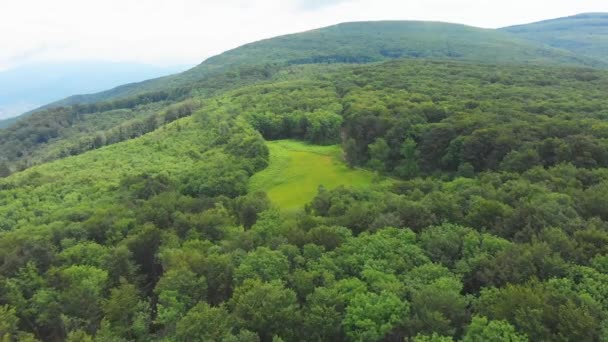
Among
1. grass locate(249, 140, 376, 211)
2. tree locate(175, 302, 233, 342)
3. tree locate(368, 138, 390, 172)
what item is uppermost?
tree locate(175, 302, 233, 342)

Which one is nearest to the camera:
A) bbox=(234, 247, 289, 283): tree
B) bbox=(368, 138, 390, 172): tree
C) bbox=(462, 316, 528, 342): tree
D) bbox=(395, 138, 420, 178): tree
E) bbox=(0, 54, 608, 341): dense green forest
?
bbox=(462, 316, 528, 342): tree

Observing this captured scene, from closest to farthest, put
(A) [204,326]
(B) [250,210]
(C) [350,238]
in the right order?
(A) [204,326], (C) [350,238], (B) [250,210]

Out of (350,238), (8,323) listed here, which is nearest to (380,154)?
(350,238)

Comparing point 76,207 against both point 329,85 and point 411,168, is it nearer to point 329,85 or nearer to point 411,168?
point 411,168

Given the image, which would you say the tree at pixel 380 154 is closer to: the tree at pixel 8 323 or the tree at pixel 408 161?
the tree at pixel 408 161

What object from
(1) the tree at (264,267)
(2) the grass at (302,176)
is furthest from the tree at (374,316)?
(2) the grass at (302,176)

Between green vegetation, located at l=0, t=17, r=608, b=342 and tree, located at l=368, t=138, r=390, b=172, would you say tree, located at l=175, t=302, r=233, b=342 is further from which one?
tree, located at l=368, t=138, r=390, b=172

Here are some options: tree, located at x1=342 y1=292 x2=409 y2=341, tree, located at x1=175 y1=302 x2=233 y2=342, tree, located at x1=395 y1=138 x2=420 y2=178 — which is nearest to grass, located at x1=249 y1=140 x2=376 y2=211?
tree, located at x1=395 y1=138 x2=420 y2=178

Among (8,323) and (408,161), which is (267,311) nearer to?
(8,323)
